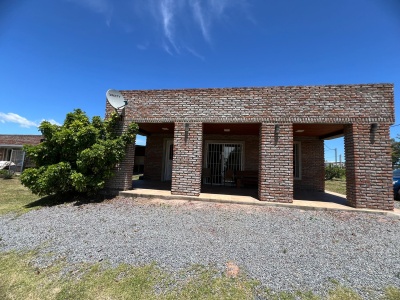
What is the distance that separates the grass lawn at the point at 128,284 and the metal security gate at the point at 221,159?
7.96 metres

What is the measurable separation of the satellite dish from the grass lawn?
17.6 ft

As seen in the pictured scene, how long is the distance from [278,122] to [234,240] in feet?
13.7

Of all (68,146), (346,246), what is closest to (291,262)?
(346,246)

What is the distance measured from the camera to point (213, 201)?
6.37 metres

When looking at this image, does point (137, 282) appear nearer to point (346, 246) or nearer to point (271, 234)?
point (271, 234)

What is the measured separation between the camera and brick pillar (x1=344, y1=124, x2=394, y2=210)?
5.52 m

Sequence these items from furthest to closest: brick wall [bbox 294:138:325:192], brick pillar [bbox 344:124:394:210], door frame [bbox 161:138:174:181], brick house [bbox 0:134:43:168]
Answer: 1. brick house [bbox 0:134:43:168]
2. door frame [bbox 161:138:174:181]
3. brick wall [bbox 294:138:325:192]
4. brick pillar [bbox 344:124:394:210]

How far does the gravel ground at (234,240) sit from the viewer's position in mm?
2830

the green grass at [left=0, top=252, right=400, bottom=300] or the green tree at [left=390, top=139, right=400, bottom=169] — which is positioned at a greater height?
the green tree at [left=390, top=139, right=400, bottom=169]

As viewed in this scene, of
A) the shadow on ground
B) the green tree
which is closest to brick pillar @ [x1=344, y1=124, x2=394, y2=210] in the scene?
the shadow on ground

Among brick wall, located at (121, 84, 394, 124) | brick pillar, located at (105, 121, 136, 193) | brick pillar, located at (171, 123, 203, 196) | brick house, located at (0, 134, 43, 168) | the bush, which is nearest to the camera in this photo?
brick wall, located at (121, 84, 394, 124)

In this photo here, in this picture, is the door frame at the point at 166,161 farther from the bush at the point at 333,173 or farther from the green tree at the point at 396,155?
the green tree at the point at 396,155

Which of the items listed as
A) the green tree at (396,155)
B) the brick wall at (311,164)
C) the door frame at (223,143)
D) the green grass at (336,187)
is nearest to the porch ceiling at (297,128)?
the brick wall at (311,164)

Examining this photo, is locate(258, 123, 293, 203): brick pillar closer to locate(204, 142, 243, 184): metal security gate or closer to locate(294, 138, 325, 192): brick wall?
locate(204, 142, 243, 184): metal security gate
